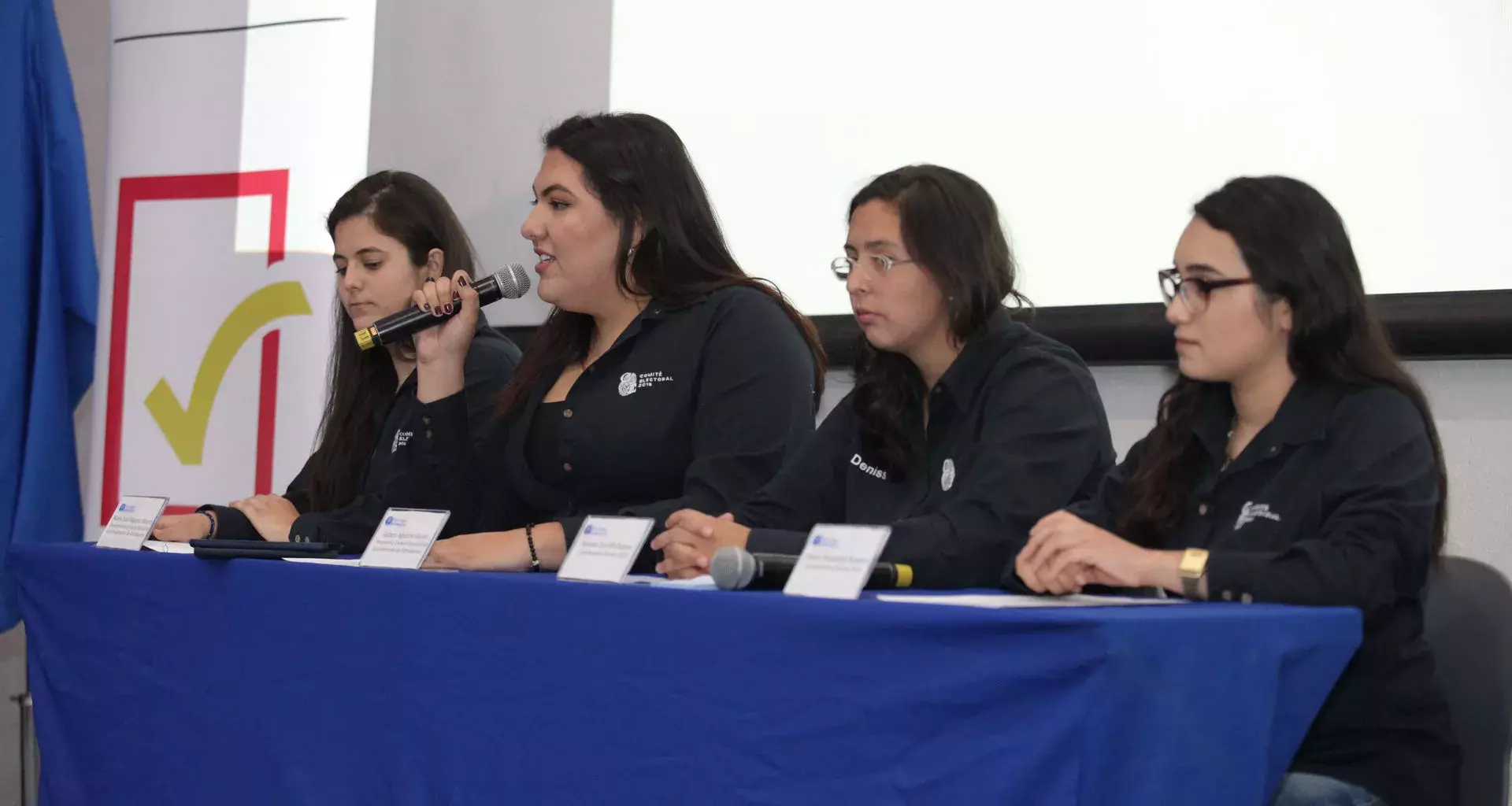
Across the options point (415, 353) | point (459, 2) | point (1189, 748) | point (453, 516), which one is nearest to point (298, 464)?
point (415, 353)

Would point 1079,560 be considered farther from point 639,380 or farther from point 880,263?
point 639,380

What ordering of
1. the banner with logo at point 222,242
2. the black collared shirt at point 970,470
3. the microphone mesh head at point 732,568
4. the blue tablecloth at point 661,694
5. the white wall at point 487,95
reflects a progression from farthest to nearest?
the white wall at point 487,95
the banner with logo at point 222,242
the black collared shirt at point 970,470
the microphone mesh head at point 732,568
the blue tablecloth at point 661,694

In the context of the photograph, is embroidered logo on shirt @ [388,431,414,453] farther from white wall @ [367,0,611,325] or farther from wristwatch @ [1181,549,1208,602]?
wristwatch @ [1181,549,1208,602]

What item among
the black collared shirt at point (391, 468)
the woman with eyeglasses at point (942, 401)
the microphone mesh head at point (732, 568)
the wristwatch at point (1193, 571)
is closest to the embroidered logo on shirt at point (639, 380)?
the woman with eyeglasses at point (942, 401)

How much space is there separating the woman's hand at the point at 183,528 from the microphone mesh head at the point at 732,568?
1336mm

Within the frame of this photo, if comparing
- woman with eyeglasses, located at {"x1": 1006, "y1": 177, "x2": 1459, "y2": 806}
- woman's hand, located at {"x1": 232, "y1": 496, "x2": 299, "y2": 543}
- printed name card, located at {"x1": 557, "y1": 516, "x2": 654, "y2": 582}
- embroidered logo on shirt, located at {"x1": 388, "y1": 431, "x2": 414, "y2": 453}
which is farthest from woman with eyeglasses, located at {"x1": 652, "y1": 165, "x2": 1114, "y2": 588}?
woman's hand, located at {"x1": 232, "y1": 496, "x2": 299, "y2": 543}

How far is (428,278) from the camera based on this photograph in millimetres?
2641

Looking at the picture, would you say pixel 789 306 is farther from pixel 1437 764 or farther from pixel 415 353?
pixel 1437 764

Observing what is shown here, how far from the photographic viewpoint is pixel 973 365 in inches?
71.6

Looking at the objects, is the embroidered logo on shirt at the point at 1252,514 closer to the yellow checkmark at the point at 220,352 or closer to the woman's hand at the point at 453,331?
the woman's hand at the point at 453,331

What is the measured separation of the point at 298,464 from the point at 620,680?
1896 millimetres

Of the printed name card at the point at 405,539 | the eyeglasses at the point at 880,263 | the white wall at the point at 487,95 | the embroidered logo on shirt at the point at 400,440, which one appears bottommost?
the embroidered logo on shirt at the point at 400,440

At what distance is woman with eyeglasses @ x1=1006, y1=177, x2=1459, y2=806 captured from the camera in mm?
1290

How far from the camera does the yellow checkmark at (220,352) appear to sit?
2924mm
